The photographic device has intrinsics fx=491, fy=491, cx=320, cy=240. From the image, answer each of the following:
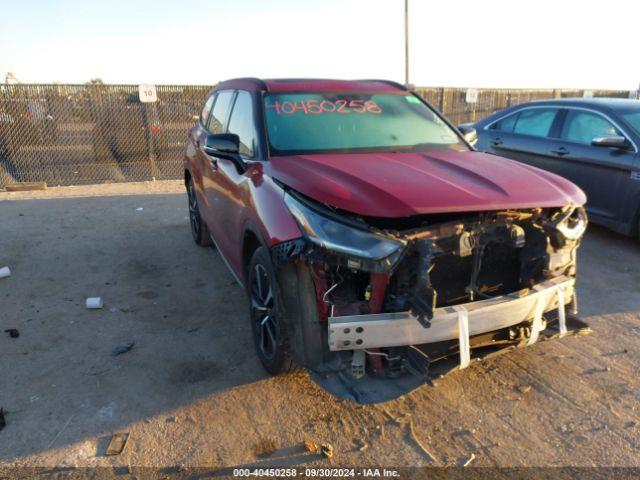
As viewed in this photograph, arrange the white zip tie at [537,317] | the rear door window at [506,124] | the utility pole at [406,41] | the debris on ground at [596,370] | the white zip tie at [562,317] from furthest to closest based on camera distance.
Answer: the utility pole at [406,41], the rear door window at [506,124], the debris on ground at [596,370], the white zip tie at [562,317], the white zip tie at [537,317]

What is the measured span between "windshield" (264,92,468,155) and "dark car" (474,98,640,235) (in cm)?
282

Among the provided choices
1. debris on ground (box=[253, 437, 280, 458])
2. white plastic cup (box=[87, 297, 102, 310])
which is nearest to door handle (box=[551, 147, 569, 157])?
debris on ground (box=[253, 437, 280, 458])

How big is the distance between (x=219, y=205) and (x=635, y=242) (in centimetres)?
523

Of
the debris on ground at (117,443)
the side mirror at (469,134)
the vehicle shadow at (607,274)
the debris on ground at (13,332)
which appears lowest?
the vehicle shadow at (607,274)

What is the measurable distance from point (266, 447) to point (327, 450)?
0.34 meters

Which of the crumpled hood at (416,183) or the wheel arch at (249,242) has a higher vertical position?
→ the crumpled hood at (416,183)

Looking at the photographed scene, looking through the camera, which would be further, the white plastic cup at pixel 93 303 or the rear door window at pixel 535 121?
the rear door window at pixel 535 121

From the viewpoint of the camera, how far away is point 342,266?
256cm

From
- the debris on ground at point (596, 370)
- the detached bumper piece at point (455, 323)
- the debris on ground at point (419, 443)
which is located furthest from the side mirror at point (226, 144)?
the debris on ground at point (596, 370)

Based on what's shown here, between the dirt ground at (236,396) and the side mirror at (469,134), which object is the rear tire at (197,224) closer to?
the dirt ground at (236,396)

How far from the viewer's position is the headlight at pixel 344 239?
2.41 m

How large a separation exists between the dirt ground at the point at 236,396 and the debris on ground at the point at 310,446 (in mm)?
42

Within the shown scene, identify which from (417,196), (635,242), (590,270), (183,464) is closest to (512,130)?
(635,242)

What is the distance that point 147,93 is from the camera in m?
10.7
